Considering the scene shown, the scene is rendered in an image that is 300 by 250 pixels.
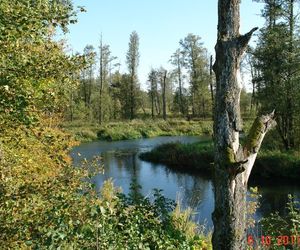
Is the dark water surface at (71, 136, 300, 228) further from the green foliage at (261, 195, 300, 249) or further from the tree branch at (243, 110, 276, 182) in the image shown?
the tree branch at (243, 110, 276, 182)

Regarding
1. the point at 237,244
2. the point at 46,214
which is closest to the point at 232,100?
the point at 237,244

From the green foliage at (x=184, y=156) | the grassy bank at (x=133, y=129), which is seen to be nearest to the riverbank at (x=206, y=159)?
the green foliage at (x=184, y=156)

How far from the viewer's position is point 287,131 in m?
22.8

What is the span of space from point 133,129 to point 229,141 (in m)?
42.5

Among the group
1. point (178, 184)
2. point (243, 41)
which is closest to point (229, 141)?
point (243, 41)

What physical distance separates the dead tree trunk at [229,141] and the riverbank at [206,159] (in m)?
9.35

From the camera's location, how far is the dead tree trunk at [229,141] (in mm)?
4586

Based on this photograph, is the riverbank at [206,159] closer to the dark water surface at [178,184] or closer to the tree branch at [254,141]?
the dark water surface at [178,184]

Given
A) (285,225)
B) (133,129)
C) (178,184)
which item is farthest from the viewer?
(133,129)

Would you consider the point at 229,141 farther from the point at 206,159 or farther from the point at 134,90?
the point at 134,90

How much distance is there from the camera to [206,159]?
950 inches

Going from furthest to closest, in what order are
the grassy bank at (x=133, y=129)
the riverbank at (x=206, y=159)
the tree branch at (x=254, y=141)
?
the grassy bank at (x=133, y=129)
the riverbank at (x=206, y=159)
the tree branch at (x=254, y=141)

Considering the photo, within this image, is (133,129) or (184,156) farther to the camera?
(133,129)

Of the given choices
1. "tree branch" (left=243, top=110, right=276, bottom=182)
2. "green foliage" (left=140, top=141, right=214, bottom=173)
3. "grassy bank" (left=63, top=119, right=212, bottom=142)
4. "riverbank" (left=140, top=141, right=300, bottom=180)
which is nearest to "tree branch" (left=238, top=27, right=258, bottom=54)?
"tree branch" (left=243, top=110, right=276, bottom=182)
